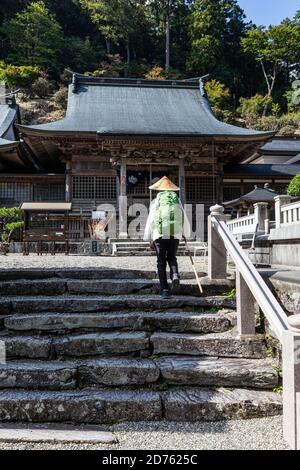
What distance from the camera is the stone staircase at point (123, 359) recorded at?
3.38m

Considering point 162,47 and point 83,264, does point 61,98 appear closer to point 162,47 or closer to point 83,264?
point 162,47

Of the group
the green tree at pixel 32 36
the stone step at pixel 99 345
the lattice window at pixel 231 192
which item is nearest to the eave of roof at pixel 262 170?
the lattice window at pixel 231 192

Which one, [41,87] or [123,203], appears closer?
[123,203]

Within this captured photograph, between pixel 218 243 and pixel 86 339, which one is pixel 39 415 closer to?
pixel 86 339

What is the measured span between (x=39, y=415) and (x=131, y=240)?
452 inches

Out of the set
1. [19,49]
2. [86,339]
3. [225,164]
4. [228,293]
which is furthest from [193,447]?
[19,49]

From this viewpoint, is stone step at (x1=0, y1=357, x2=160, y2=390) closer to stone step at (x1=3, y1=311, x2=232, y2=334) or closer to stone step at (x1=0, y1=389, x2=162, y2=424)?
stone step at (x1=0, y1=389, x2=162, y2=424)

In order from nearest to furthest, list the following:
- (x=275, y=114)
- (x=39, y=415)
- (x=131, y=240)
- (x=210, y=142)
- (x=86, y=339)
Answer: (x=39, y=415) → (x=86, y=339) → (x=131, y=240) → (x=210, y=142) → (x=275, y=114)

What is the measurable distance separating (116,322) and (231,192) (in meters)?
16.2

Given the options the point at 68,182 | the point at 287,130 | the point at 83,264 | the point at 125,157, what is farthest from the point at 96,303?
the point at 287,130

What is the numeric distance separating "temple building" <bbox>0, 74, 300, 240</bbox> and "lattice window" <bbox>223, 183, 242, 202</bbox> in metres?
0.05

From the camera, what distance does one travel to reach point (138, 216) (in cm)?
1781

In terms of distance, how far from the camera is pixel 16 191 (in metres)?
18.8
